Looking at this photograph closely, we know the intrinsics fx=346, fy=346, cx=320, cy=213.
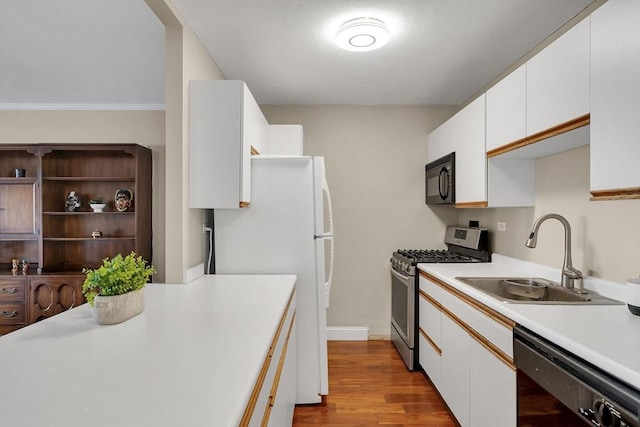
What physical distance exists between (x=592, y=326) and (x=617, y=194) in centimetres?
50

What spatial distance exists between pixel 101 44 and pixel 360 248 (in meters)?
2.76

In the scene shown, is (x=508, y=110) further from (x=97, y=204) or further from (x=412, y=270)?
(x=97, y=204)

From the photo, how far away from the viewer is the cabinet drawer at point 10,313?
338cm

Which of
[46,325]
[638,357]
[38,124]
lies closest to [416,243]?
[638,357]

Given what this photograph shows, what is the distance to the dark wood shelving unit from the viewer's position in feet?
11.1

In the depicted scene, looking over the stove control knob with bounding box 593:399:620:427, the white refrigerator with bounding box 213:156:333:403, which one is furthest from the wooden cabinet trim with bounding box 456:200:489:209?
the stove control knob with bounding box 593:399:620:427

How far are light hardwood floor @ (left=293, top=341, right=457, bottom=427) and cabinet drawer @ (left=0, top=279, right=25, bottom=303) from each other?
9.79ft

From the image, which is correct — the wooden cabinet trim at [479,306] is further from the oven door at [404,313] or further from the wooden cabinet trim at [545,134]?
the wooden cabinet trim at [545,134]

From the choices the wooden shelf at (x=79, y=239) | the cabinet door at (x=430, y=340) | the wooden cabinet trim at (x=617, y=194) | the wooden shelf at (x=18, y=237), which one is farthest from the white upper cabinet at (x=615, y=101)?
the wooden shelf at (x=18, y=237)

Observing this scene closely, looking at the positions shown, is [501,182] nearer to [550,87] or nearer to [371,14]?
[550,87]

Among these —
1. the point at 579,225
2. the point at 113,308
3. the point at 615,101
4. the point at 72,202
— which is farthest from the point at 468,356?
the point at 72,202

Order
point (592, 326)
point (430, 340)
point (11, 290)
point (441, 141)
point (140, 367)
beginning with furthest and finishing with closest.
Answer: point (11, 290)
point (441, 141)
point (430, 340)
point (592, 326)
point (140, 367)

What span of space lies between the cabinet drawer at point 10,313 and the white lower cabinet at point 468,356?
3818 millimetres

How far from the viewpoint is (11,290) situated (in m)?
3.36
